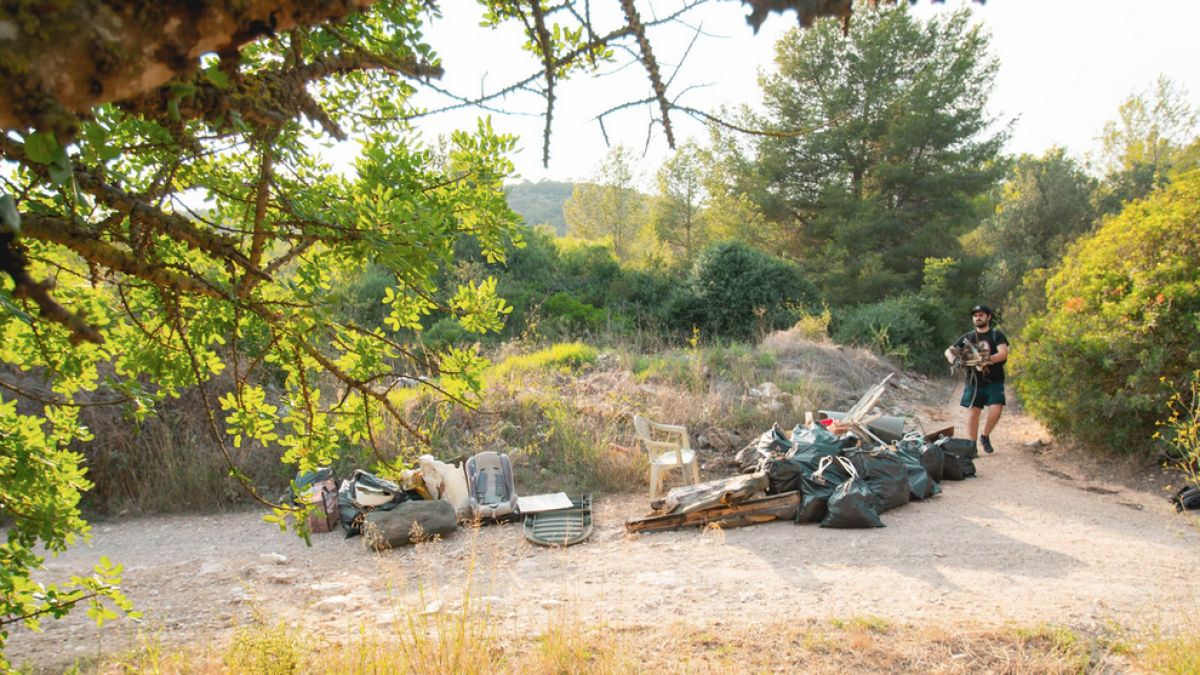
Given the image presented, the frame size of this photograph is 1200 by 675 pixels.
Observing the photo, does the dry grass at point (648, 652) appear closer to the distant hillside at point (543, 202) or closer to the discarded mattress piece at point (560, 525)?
the discarded mattress piece at point (560, 525)

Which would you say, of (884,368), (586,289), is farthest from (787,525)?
(586,289)

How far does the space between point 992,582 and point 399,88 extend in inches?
168

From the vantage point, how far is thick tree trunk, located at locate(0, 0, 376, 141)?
2.25ft

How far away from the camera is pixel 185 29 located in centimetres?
79

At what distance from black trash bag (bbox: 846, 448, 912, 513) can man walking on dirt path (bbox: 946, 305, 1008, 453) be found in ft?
7.30

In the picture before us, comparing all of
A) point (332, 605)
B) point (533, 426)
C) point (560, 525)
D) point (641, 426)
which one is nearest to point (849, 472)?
point (641, 426)

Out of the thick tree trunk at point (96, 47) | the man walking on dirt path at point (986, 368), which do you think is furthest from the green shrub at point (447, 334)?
the thick tree trunk at point (96, 47)

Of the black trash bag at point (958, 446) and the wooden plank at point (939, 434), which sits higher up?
the wooden plank at point (939, 434)

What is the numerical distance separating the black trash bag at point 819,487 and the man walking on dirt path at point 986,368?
2582 mm

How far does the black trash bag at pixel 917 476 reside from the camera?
6.03m

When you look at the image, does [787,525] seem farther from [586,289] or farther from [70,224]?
[586,289]

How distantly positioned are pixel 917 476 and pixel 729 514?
6.12 ft

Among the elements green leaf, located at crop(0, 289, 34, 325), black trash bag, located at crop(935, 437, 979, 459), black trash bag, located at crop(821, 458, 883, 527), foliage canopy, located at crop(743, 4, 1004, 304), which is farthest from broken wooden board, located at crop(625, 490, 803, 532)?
foliage canopy, located at crop(743, 4, 1004, 304)

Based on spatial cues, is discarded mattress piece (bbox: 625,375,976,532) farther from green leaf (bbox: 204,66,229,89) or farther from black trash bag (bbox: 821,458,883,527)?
green leaf (bbox: 204,66,229,89)
